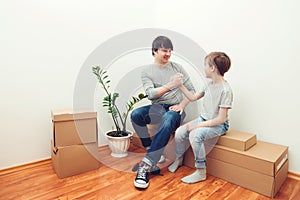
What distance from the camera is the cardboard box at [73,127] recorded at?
1.22 m

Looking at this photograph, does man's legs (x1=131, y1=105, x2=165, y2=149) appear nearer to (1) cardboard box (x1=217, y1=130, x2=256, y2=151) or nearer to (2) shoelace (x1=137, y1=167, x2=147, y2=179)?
(2) shoelace (x1=137, y1=167, x2=147, y2=179)

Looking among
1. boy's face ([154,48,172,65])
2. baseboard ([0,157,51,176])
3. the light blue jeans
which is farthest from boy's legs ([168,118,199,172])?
baseboard ([0,157,51,176])

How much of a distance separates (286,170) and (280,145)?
0.15 meters

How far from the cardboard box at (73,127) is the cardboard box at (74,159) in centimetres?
4

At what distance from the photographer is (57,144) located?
48.2 inches

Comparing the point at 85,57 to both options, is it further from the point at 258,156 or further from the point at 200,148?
the point at 258,156

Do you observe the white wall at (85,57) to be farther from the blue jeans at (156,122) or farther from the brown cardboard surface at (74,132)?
the blue jeans at (156,122)

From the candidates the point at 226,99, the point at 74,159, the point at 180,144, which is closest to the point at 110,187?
the point at 74,159

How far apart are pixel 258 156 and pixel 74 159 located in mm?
1113

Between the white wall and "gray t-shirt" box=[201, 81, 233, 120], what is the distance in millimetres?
299

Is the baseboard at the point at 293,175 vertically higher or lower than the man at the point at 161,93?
lower

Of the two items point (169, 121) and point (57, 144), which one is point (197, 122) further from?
point (57, 144)

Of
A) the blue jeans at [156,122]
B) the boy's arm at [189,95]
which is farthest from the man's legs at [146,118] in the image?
the boy's arm at [189,95]

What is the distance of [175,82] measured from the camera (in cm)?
144
